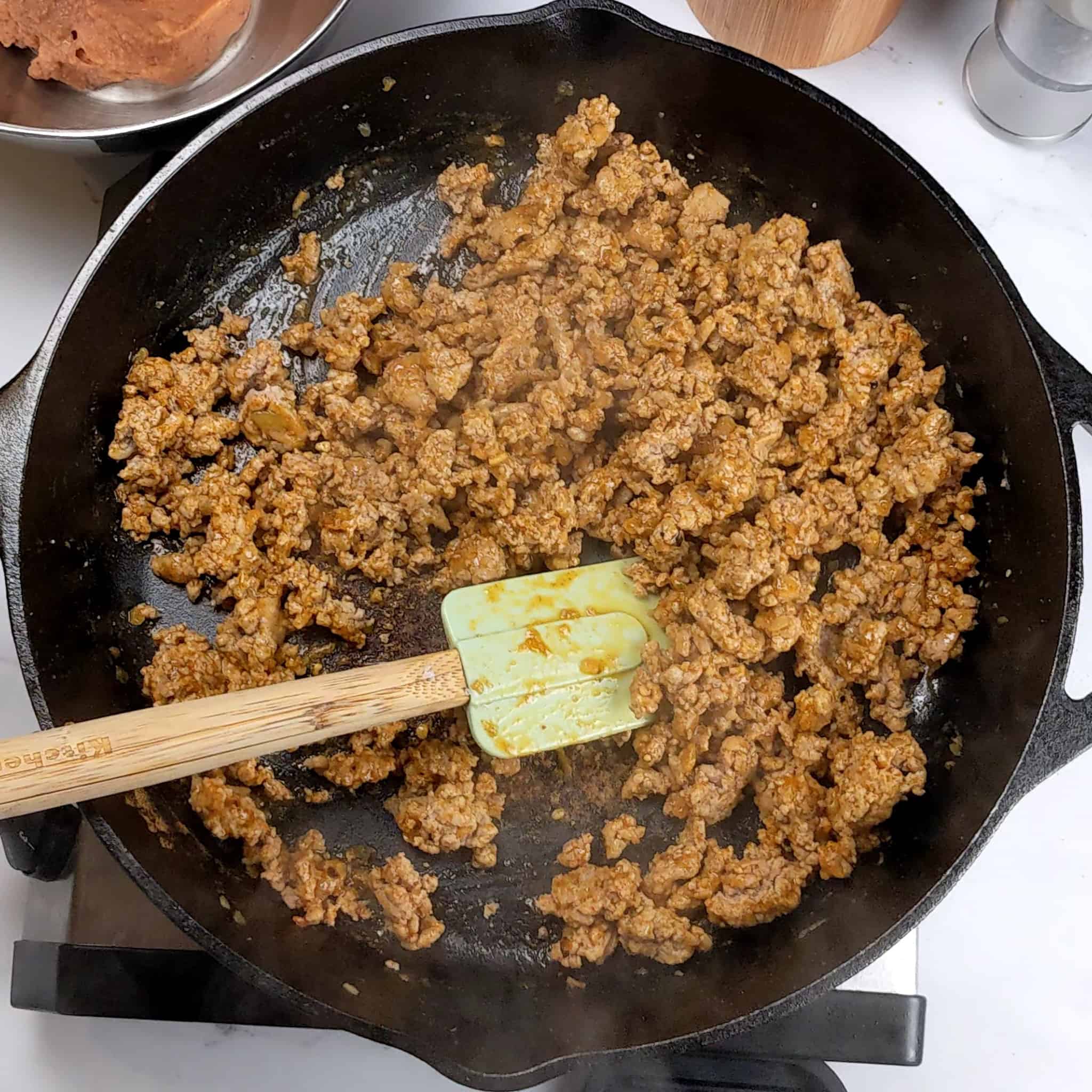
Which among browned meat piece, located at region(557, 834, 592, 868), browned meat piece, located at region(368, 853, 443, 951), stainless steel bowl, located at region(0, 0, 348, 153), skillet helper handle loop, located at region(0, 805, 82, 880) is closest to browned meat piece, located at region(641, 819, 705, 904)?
browned meat piece, located at region(557, 834, 592, 868)

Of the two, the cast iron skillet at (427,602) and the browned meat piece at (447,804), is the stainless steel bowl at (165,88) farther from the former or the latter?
the browned meat piece at (447,804)

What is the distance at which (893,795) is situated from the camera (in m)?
1.65

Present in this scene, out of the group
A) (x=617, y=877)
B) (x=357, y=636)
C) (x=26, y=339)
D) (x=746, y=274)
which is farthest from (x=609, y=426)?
(x=26, y=339)

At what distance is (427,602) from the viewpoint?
183 cm

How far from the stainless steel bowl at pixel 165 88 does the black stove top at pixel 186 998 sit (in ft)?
3.86

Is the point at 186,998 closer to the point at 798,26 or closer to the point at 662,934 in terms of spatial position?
the point at 662,934

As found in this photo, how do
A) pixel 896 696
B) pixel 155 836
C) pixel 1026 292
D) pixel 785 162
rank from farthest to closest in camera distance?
pixel 1026 292, pixel 785 162, pixel 896 696, pixel 155 836

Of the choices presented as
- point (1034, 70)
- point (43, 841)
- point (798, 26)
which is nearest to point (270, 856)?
point (43, 841)

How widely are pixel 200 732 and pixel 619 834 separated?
746mm

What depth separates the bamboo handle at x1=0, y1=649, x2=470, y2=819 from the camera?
4.01ft

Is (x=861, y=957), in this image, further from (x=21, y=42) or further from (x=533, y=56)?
(x=21, y=42)

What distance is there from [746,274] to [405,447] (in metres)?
0.69

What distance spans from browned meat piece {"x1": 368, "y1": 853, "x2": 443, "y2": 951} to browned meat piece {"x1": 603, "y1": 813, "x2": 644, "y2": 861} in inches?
11.8

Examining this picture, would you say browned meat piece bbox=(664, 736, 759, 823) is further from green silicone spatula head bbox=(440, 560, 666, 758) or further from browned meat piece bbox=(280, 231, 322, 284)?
browned meat piece bbox=(280, 231, 322, 284)
